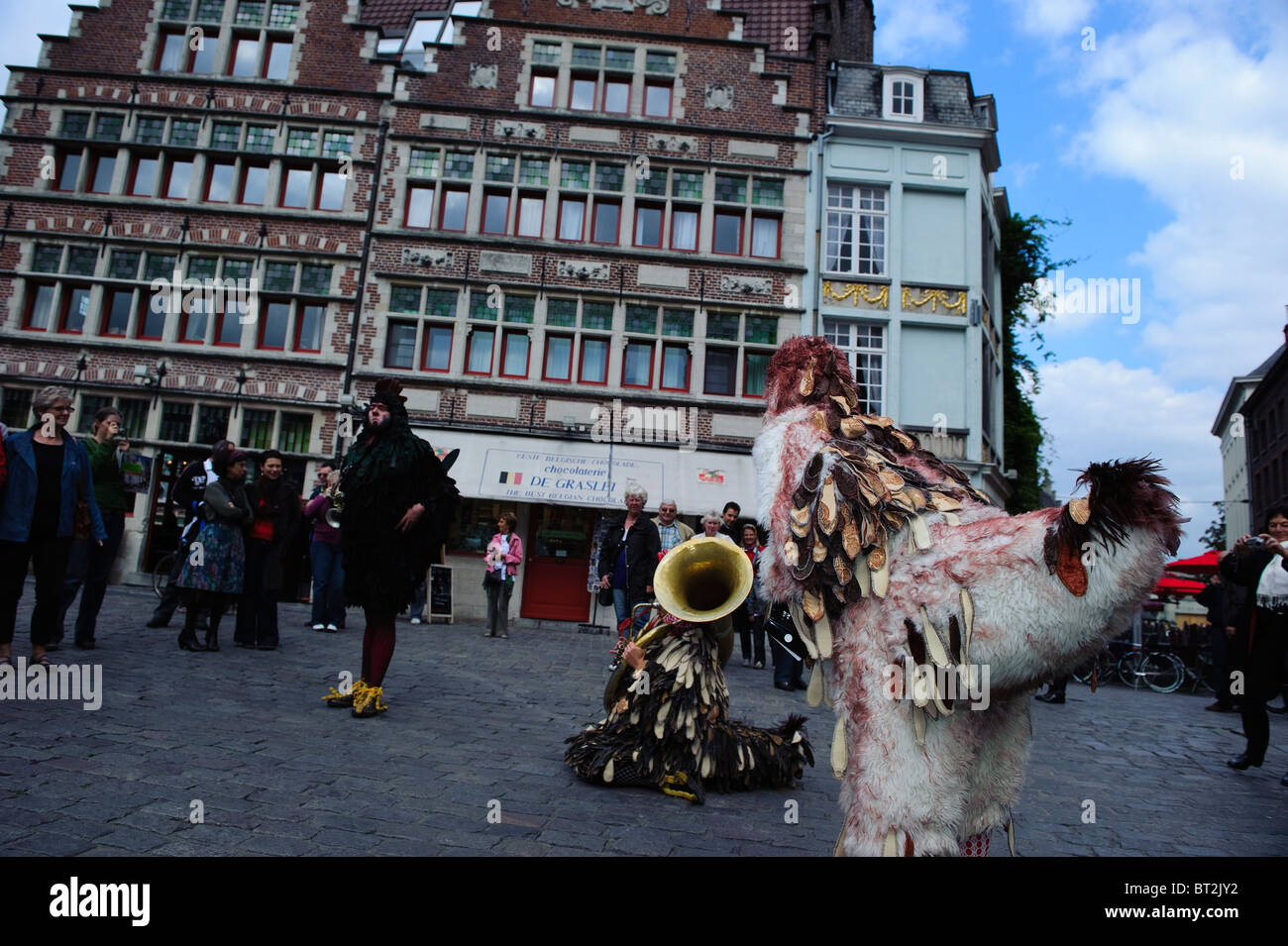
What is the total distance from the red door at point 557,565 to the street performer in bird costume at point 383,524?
11038mm

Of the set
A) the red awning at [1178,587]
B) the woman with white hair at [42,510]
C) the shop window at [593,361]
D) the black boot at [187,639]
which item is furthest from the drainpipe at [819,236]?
the woman with white hair at [42,510]

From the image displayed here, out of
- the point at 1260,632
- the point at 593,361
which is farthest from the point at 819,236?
the point at 1260,632

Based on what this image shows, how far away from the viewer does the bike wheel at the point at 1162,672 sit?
44.8 ft

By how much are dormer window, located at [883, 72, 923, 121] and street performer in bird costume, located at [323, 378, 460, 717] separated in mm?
18110

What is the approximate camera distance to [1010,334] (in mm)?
23625

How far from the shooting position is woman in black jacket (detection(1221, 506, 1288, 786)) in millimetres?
6012

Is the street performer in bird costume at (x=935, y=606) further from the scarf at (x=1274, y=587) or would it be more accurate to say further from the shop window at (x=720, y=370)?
the shop window at (x=720, y=370)

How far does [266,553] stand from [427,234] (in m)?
11.4

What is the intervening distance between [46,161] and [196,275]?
14.4 feet

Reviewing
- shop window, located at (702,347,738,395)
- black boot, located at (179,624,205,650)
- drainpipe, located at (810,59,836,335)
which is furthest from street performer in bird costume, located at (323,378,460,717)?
drainpipe, located at (810,59,836,335)

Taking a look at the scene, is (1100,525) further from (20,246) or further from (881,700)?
(20,246)

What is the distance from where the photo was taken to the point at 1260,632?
6.09m

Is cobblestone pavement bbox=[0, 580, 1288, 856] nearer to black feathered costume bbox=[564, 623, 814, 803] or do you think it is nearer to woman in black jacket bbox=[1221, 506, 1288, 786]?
black feathered costume bbox=[564, 623, 814, 803]
